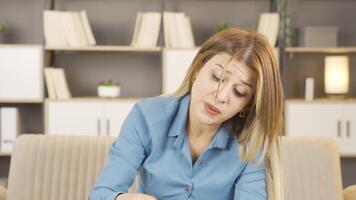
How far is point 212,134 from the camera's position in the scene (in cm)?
171

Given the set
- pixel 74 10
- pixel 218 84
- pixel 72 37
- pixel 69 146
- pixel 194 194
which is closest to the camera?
pixel 218 84

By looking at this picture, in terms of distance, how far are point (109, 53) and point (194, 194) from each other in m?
2.82

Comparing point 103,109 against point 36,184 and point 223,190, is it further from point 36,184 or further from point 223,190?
point 223,190

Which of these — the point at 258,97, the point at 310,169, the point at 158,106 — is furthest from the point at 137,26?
the point at 258,97

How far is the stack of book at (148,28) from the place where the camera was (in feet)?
13.4

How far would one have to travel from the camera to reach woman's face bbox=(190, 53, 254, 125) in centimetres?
152

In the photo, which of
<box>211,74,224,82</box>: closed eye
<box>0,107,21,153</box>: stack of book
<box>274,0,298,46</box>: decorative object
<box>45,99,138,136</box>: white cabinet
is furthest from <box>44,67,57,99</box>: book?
<box>211,74,224,82</box>: closed eye

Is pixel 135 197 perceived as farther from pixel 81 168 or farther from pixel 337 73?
pixel 337 73

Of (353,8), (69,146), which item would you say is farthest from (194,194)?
(353,8)

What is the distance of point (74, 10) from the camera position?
14.3ft

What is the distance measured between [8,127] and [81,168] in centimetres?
208

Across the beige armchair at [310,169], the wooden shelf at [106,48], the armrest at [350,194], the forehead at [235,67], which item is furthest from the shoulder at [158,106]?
the wooden shelf at [106,48]

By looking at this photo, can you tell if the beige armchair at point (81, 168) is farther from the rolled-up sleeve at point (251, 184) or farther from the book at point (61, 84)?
the book at point (61, 84)

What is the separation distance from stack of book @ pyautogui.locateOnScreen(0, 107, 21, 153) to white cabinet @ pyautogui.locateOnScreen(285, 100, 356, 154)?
1.75m
